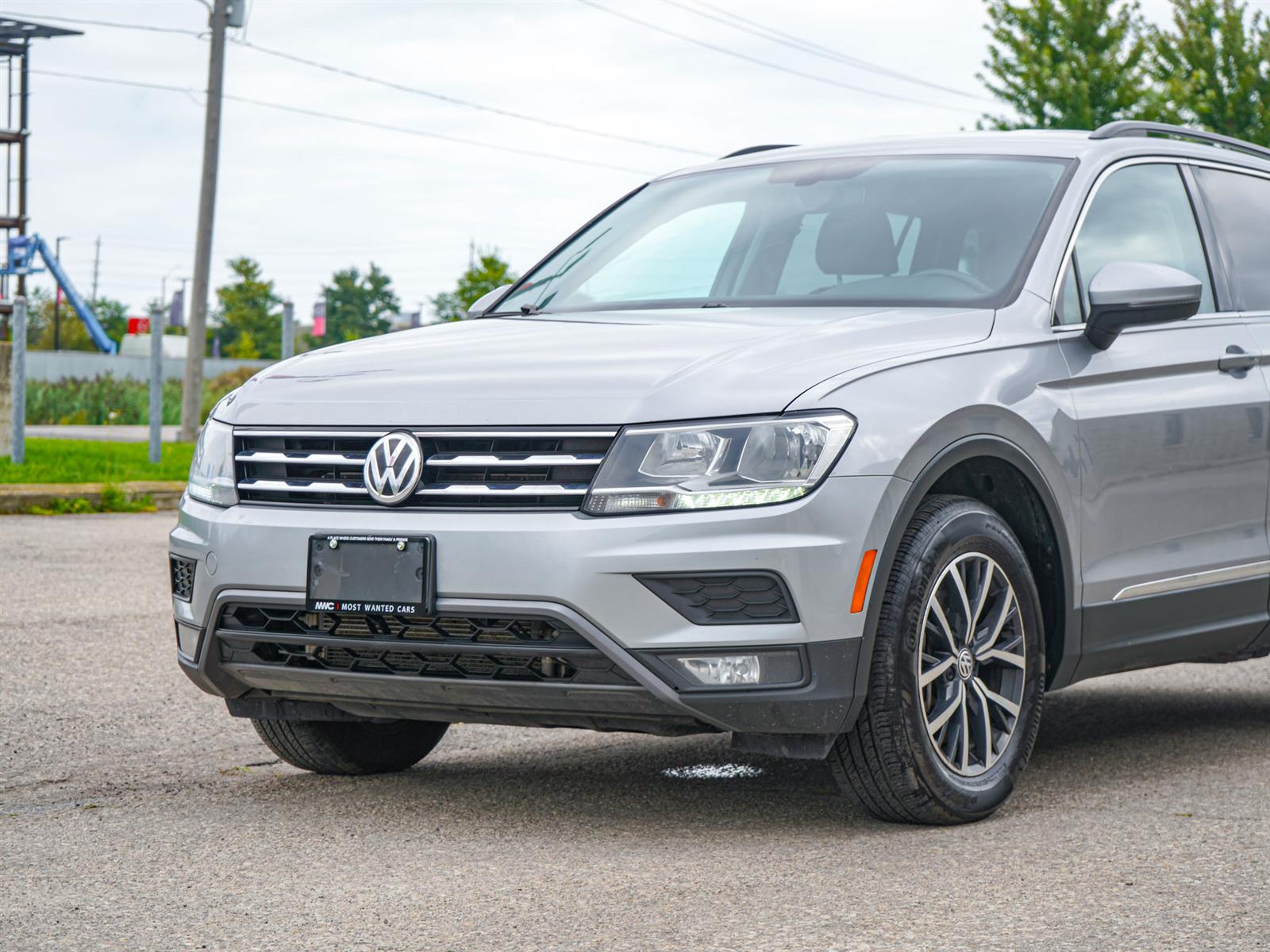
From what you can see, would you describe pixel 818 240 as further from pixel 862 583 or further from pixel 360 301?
pixel 360 301

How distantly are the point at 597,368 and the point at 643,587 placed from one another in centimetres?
59

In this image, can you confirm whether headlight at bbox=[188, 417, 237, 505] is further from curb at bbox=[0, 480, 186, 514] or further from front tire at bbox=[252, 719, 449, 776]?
curb at bbox=[0, 480, 186, 514]

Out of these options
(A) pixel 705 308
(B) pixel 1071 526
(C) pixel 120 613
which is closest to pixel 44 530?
(C) pixel 120 613

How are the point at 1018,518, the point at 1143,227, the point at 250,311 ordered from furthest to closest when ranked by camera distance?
the point at 250,311 < the point at 1143,227 < the point at 1018,518

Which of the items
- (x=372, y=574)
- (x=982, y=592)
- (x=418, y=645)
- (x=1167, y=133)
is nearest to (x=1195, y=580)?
(x=982, y=592)

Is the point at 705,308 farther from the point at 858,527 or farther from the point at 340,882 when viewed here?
the point at 340,882

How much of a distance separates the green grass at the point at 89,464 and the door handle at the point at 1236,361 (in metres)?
11.2

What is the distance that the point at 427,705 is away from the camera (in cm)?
440

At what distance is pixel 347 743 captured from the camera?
5215mm

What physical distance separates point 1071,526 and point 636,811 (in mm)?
1404

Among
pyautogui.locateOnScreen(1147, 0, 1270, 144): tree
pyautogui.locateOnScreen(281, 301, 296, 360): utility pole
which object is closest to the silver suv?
pyautogui.locateOnScreen(281, 301, 296, 360): utility pole

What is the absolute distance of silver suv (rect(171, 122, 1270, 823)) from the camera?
4074 millimetres

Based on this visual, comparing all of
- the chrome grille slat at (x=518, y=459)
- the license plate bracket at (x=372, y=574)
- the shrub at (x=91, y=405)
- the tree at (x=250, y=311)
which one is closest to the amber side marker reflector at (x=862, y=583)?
the chrome grille slat at (x=518, y=459)

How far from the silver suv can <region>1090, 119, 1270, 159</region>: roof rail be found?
36 mm
